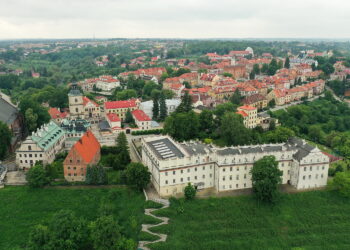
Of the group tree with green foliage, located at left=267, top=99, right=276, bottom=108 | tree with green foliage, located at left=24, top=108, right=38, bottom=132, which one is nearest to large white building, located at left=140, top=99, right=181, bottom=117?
tree with green foliage, located at left=24, top=108, right=38, bottom=132

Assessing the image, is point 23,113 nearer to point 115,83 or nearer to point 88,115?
point 88,115

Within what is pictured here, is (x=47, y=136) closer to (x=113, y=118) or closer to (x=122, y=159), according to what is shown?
(x=122, y=159)

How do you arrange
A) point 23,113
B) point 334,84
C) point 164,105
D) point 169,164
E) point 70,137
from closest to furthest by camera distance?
point 169,164, point 70,137, point 23,113, point 164,105, point 334,84

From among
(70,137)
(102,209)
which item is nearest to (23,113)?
(70,137)

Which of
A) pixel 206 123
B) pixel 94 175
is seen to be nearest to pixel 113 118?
pixel 206 123

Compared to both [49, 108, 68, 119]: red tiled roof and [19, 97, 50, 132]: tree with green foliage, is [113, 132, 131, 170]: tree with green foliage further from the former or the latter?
[49, 108, 68, 119]: red tiled roof

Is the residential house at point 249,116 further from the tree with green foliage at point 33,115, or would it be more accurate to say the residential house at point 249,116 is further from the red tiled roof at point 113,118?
the tree with green foliage at point 33,115

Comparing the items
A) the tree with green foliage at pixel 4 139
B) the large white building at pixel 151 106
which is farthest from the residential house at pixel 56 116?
the tree with green foliage at pixel 4 139
